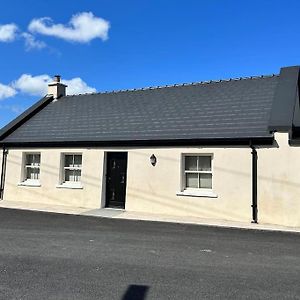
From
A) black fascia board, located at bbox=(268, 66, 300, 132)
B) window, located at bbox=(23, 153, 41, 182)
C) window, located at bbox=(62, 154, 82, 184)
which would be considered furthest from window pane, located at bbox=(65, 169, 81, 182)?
black fascia board, located at bbox=(268, 66, 300, 132)

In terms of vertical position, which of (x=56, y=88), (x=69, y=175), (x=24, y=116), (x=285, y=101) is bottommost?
(x=69, y=175)

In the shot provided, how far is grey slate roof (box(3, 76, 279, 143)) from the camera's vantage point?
14.2 meters

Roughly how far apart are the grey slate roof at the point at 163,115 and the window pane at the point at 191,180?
1457mm

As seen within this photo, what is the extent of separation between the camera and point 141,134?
1531 centimetres

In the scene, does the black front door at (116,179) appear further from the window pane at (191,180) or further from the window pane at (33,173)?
the window pane at (33,173)

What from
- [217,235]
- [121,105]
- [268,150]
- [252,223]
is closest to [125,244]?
[217,235]

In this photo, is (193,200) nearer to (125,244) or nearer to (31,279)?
(125,244)

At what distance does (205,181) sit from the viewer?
46.1 ft

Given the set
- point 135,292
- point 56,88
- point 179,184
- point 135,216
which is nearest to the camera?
point 135,292

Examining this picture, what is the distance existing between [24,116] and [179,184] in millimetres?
10340

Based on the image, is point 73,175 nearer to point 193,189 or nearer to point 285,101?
point 193,189

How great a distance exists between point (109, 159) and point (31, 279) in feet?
33.0

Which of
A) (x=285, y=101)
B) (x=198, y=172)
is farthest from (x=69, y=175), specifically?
(x=285, y=101)

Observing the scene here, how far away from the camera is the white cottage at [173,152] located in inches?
495
